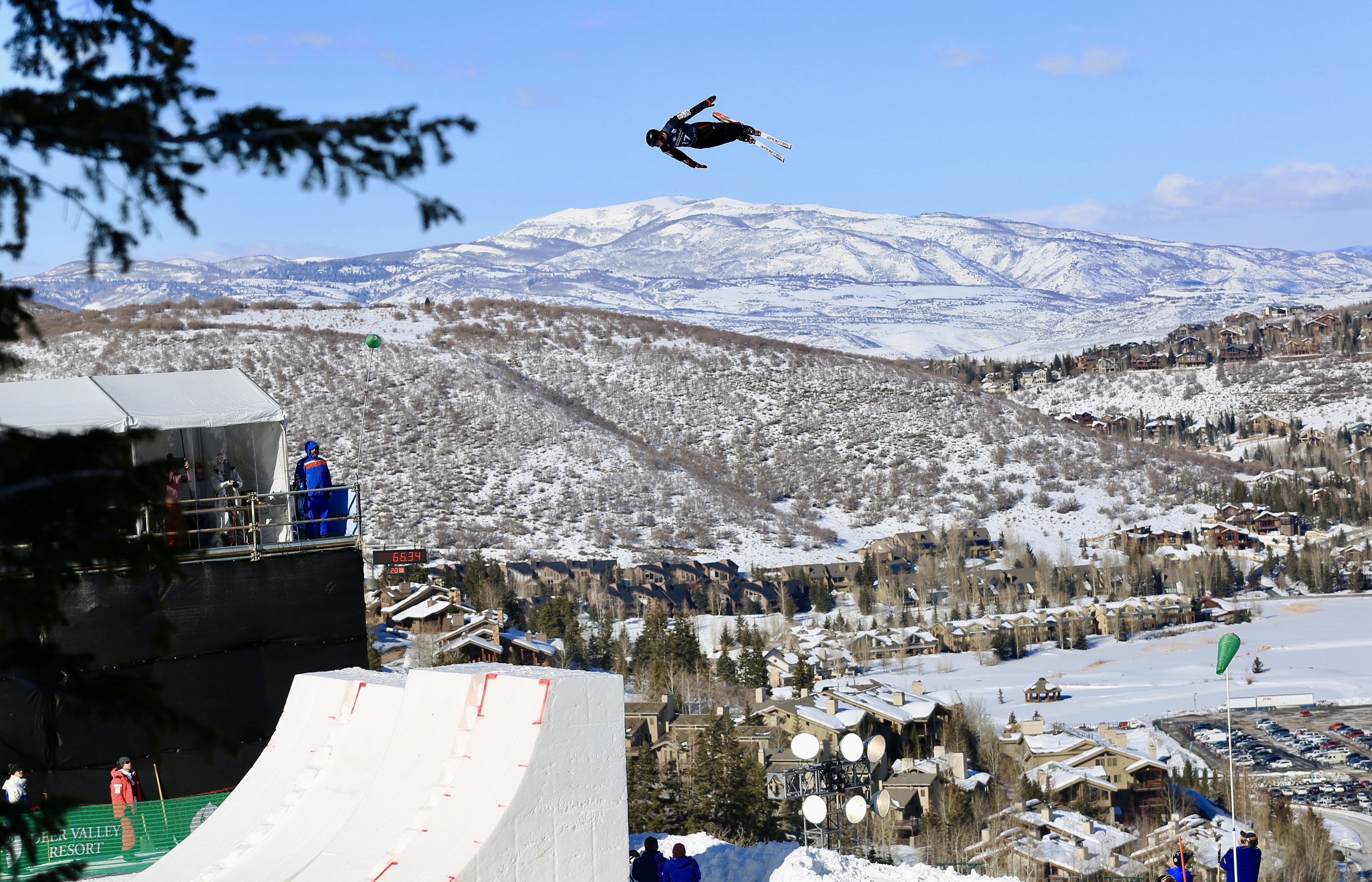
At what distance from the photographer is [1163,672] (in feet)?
224

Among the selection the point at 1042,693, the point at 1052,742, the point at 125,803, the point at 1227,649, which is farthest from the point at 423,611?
the point at 1227,649

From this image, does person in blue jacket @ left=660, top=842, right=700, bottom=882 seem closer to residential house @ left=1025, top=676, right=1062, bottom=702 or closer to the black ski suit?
the black ski suit

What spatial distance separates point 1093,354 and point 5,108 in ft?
581

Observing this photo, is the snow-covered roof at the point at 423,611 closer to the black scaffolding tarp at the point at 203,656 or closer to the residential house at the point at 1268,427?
the black scaffolding tarp at the point at 203,656

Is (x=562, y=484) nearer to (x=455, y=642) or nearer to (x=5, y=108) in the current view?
(x=455, y=642)

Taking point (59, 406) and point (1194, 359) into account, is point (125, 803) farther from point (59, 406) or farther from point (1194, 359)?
point (1194, 359)

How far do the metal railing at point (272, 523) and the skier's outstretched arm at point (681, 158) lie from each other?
17.4 feet

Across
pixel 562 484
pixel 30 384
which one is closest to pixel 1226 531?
pixel 562 484

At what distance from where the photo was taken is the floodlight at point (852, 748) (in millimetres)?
16500

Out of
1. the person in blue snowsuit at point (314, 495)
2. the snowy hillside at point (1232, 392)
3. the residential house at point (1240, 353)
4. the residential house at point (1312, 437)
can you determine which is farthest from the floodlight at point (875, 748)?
the residential house at point (1240, 353)

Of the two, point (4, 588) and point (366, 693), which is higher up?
point (4, 588)

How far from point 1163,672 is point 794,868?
199 ft

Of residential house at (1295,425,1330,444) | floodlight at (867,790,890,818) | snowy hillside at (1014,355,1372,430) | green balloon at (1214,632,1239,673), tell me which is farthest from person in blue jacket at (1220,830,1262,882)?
snowy hillside at (1014,355,1372,430)

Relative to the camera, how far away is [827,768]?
16.8 m
